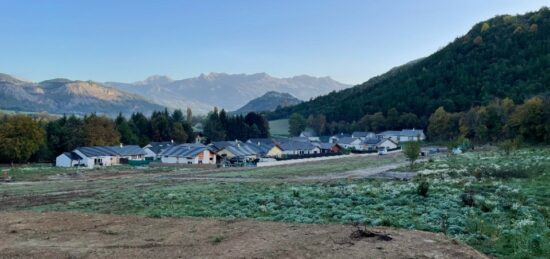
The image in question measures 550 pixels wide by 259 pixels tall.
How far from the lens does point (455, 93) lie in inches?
6531

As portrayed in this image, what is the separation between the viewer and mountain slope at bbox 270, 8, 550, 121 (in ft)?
497

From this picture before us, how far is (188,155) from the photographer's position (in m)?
85.8

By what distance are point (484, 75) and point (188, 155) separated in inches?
4882

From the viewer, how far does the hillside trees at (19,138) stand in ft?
252

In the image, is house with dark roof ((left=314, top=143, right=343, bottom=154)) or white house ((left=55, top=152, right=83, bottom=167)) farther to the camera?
house with dark roof ((left=314, top=143, right=343, bottom=154))

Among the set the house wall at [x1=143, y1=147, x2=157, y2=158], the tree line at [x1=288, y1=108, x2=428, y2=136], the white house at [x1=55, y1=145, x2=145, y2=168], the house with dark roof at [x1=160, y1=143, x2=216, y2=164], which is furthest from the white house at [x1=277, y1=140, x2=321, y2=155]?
the tree line at [x1=288, y1=108, x2=428, y2=136]

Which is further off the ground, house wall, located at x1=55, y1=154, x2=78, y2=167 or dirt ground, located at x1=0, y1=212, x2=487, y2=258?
house wall, located at x1=55, y1=154, x2=78, y2=167

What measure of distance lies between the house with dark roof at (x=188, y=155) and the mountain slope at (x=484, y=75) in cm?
9069

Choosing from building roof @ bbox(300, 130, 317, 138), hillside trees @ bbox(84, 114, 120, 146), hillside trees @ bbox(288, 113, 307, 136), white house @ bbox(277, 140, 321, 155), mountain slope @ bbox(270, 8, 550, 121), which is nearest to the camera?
hillside trees @ bbox(84, 114, 120, 146)

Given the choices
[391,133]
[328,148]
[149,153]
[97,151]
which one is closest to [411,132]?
[391,133]

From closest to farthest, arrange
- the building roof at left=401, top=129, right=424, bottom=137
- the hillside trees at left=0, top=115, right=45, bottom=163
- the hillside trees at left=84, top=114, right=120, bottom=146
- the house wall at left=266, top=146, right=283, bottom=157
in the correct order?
1. the hillside trees at left=0, top=115, right=45, bottom=163
2. the hillside trees at left=84, top=114, right=120, bottom=146
3. the house wall at left=266, top=146, right=283, bottom=157
4. the building roof at left=401, top=129, right=424, bottom=137

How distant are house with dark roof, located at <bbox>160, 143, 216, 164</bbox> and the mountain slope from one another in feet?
298

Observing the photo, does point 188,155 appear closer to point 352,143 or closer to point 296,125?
point 352,143

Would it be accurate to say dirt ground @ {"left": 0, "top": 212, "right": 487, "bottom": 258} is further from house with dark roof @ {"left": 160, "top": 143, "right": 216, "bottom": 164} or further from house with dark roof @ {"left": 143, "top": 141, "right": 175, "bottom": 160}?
house with dark roof @ {"left": 143, "top": 141, "right": 175, "bottom": 160}
